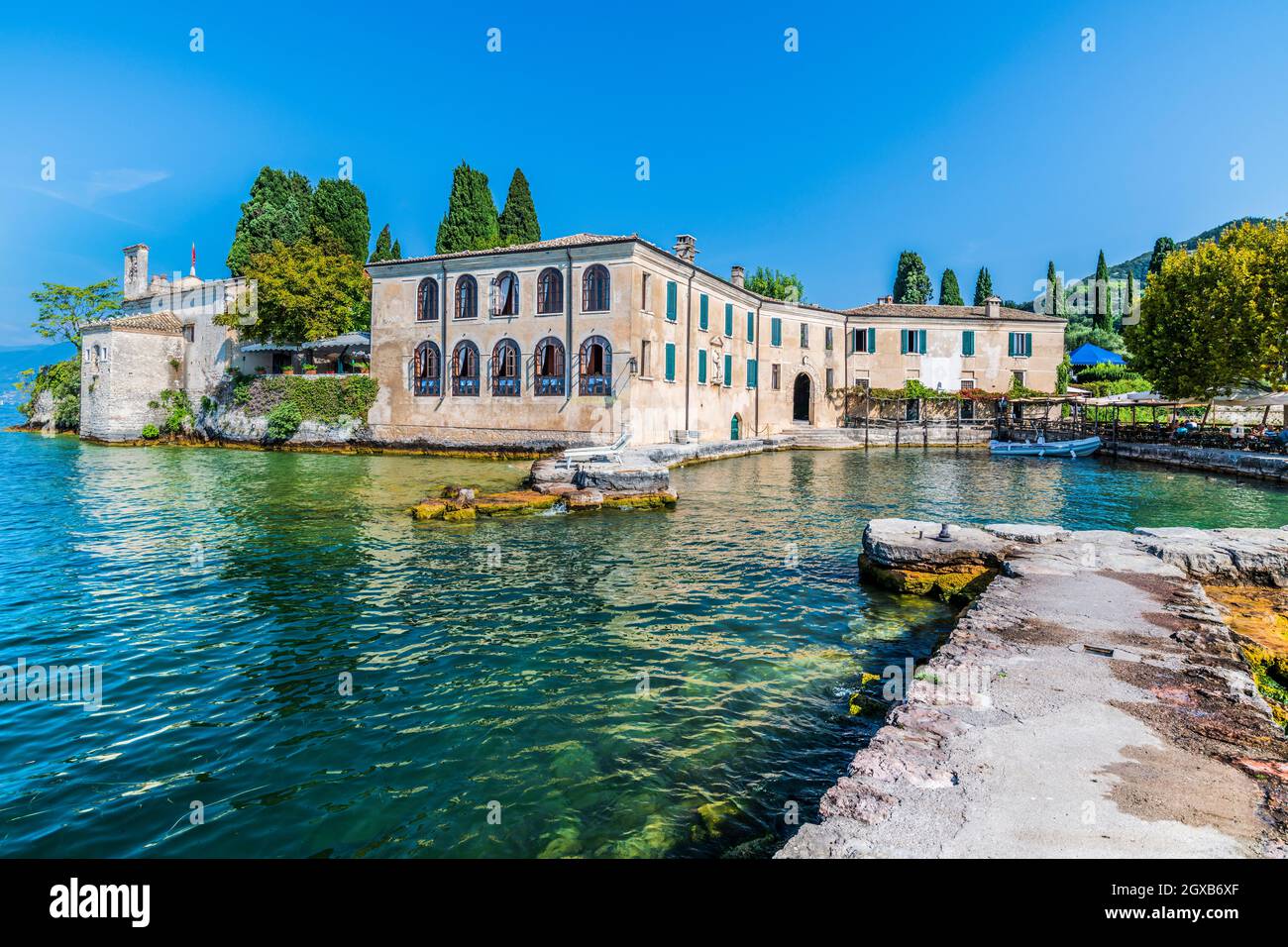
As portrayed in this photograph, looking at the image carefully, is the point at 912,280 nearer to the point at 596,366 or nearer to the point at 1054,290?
the point at 1054,290

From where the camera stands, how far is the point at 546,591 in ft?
30.8

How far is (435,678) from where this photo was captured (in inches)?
253

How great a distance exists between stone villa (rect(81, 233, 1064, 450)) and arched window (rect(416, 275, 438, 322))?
0.07m

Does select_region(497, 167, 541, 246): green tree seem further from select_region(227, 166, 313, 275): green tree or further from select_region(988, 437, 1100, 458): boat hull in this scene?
select_region(988, 437, 1100, 458): boat hull

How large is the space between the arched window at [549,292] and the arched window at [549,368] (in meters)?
Result: 1.21

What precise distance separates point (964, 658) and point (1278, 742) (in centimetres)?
172

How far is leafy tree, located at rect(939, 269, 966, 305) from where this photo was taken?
68688mm

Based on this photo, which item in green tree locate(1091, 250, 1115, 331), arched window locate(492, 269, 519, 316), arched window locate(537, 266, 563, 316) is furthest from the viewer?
green tree locate(1091, 250, 1115, 331)

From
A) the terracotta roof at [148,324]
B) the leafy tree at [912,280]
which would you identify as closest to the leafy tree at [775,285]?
the leafy tree at [912,280]

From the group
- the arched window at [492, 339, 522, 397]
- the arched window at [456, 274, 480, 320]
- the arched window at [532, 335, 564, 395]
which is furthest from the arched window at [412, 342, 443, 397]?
the arched window at [532, 335, 564, 395]

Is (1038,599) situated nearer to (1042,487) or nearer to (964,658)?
(964,658)

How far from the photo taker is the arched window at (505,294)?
101 feet
